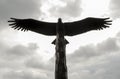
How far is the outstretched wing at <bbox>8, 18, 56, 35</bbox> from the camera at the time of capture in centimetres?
1568

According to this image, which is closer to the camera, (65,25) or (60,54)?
(60,54)

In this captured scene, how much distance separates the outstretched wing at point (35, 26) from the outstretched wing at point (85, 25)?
100 centimetres

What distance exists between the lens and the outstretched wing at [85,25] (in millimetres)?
15711

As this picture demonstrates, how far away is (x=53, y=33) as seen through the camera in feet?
54.7

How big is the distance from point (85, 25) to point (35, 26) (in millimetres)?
3248

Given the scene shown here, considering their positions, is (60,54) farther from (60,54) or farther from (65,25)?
(65,25)

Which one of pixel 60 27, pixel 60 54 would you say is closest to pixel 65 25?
pixel 60 27

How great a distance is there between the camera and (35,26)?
631 inches

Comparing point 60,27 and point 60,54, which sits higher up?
point 60,27

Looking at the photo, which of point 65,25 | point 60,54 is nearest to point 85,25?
point 65,25

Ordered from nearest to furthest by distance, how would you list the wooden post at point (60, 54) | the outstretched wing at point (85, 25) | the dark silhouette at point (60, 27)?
1. the wooden post at point (60, 54)
2. the dark silhouette at point (60, 27)
3. the outstretched wing at point (85, 25)

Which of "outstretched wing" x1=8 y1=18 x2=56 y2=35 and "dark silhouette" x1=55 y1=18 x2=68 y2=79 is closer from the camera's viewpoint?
"dark silhouette" x1=55 y1=18 x2=68 y2=79

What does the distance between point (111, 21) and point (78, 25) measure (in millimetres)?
2623

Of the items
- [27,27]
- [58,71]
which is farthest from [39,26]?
[58,71]
